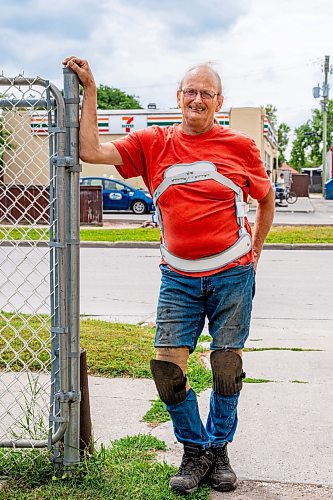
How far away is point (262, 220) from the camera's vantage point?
389 cm

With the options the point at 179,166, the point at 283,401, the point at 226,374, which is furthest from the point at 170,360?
the point at 283,401

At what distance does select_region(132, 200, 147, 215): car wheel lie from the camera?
29.0m


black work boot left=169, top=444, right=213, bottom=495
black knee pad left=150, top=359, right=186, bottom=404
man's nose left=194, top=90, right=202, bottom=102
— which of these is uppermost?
man's nose left=194, top=90, right=202, bottom=102

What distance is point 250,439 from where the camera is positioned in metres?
4.24

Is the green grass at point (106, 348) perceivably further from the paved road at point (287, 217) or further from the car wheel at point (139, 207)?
the car wheel at point (139, 207)

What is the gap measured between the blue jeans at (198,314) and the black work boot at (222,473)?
113 millimetres

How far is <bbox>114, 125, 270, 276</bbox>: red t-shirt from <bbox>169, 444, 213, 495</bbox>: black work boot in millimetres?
856

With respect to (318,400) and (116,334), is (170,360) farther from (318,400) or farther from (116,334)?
(116,334)

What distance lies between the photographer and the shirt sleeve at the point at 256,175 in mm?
3561

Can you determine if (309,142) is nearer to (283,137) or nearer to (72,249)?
(283,137)

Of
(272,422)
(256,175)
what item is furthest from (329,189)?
(256,175)

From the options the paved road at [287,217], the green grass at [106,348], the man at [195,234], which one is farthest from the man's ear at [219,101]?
the paved road at [287,217]

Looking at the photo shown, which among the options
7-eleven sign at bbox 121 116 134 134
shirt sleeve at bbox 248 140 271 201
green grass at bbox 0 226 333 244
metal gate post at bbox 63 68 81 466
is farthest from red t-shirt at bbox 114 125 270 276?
7-eleven sign at bbox 121 116 134 134

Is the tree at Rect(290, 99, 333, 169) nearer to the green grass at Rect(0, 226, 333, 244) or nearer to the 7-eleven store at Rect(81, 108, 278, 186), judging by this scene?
the 7-eleven store at Rect(81, 108, 278, 186)
